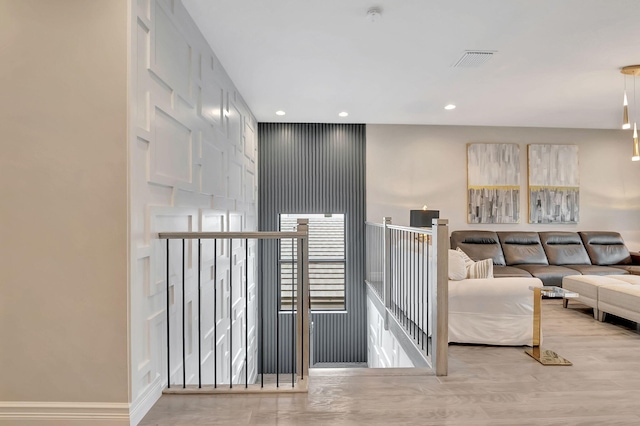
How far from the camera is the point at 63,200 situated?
188 centimetres

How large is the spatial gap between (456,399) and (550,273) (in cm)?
386

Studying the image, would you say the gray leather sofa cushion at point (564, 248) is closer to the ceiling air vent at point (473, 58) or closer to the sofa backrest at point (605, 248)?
the sofa backrest at point (605, 248)

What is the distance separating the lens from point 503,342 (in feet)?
9.99

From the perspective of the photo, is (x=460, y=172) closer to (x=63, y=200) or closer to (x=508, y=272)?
(x=508, y=272)

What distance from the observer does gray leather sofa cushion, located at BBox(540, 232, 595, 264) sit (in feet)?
19.0

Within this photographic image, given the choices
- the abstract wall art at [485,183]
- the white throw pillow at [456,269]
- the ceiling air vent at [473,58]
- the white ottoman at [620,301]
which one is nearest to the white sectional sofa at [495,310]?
the white throw pillow at [456,269]

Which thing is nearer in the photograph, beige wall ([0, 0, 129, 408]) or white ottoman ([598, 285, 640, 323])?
beige wall ([0, 0, 129, 408])

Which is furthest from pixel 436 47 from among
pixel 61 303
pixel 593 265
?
pixel 593 265

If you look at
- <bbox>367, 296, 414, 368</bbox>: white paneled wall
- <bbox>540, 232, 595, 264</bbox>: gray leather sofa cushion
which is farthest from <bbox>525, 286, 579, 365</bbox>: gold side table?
<bbox>540, 232, 595, 264</bbox>: gray leather sofa cushion

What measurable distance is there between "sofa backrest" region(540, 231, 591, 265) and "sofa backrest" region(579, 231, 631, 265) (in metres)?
0.10

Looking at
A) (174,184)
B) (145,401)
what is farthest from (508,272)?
(145,401)

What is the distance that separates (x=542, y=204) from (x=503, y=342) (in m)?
4.04

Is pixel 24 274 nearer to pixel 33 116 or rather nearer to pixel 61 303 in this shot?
pixel 61 303

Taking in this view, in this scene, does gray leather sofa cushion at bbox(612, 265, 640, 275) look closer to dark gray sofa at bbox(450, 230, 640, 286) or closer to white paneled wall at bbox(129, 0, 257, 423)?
dark gray sofa at bbox(450, 230, 640, 286)
